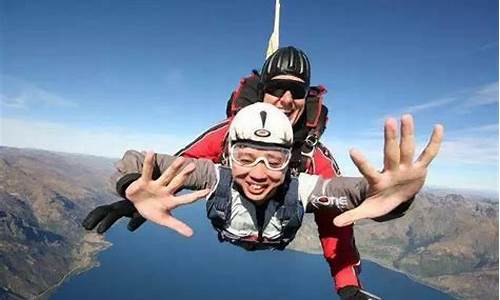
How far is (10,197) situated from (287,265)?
95616 millimetres

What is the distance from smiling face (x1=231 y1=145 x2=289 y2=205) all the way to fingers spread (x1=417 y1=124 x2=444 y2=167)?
0.73 metres

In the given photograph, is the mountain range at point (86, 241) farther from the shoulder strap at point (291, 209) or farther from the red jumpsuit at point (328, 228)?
the shoulder strap at point (291, 209)

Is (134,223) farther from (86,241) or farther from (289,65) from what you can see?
(86,241)

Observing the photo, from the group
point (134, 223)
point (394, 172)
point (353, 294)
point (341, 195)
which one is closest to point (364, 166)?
point (394, 172)

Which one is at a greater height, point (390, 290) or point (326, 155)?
point (326, 155)

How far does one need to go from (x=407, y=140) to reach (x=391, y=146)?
2.6 inches

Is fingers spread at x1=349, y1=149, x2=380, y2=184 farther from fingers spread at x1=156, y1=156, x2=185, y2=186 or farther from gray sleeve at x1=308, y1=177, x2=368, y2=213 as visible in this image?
fingers spread at x1=156, y1=156, x2=185, y2=186

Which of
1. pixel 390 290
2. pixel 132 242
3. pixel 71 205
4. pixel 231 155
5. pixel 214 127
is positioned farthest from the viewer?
pixel 71 205

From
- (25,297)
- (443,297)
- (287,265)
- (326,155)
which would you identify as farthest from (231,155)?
(443,297)

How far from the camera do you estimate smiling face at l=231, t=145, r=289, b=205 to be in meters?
2.04

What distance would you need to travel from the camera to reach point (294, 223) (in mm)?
2207

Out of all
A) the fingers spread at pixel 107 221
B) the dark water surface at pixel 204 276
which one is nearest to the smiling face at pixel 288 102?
the fingers spread at pixel 107 221

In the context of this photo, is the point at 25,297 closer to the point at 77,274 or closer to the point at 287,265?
the point at 77,274

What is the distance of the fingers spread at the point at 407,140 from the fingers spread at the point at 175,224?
3.31 ft
